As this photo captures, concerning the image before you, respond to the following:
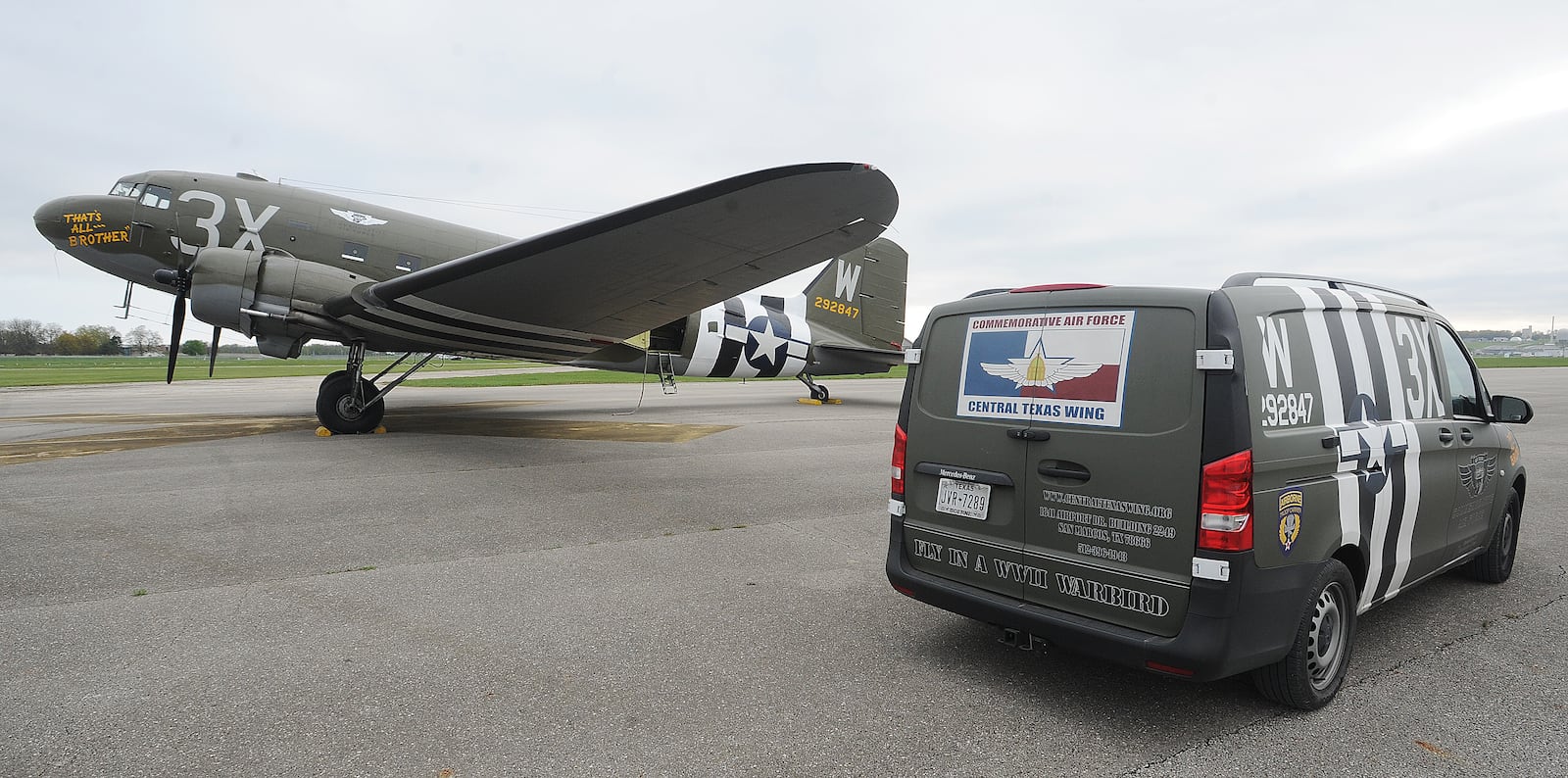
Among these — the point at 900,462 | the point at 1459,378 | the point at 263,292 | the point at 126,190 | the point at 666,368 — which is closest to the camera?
the point at 900,462

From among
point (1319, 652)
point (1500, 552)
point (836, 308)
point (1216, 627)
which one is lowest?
point (1319, 652)

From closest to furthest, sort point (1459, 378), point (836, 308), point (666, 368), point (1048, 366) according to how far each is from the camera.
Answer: point (1048, 366), point (1459, 378), point (666, 368), point (836, 308)

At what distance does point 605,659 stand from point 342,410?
10.3m

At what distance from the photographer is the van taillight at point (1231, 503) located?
2.83 meters

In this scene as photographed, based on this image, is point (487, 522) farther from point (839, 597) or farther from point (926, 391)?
point (926, 391)

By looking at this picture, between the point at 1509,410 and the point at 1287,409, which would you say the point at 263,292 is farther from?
the point at 1509,410

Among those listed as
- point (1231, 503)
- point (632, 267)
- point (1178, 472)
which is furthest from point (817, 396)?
point (1231, 503)

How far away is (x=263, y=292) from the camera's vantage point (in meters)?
11.2

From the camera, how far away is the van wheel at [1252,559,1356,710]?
10.2ft

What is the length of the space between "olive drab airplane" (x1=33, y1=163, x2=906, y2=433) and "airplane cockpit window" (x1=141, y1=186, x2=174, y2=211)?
0.02 m

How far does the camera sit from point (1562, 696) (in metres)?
3.35

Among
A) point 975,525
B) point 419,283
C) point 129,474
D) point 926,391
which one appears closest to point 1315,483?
point 975,525

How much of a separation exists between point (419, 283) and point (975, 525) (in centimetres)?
847

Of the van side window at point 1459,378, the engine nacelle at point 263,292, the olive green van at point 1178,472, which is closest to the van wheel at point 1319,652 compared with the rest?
the olive green van at point 1178,472
